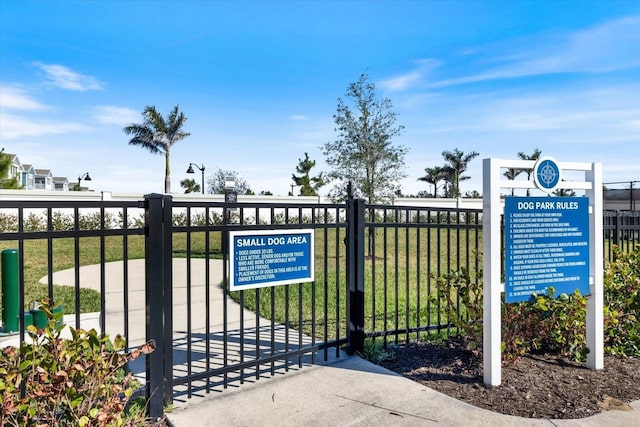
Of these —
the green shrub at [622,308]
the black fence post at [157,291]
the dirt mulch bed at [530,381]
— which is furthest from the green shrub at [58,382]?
the green shrub at [622,308]

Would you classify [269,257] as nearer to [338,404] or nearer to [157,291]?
[157,291]

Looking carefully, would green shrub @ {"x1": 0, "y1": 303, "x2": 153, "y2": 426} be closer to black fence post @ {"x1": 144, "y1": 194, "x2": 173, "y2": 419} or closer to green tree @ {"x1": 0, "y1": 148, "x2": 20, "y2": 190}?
black fence post @ {"x1": 144, "y1": 194, "x2": 173, "y2": 419}

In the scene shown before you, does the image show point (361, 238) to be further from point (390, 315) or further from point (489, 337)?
point (390, 315)

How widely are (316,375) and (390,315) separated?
280cm

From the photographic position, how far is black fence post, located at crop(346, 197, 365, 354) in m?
4.61

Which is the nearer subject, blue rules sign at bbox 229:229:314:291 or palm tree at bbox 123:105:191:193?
blue rules sign at bbox 229:229:314:291

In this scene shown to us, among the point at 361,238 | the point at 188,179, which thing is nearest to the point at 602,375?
the point at 361,238

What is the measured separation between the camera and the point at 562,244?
14.7 ft

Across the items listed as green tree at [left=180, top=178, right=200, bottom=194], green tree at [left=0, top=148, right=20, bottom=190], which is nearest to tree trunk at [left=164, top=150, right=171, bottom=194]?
green tree at [left=0, top=148, right=20, bottom=190]

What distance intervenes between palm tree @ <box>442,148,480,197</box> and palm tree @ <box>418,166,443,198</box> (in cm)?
249

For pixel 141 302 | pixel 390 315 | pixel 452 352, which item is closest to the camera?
pixel 452 352

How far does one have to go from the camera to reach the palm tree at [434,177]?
5538cm

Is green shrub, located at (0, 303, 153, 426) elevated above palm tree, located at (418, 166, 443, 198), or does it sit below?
below

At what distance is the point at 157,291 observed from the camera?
3.40 metres
